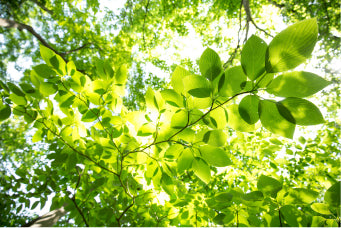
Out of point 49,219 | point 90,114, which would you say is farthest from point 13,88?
point 49,219

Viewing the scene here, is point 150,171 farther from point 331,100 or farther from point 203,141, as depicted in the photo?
point 331,100

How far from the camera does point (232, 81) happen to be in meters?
0.56

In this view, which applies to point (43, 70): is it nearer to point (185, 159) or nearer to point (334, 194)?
point (185, 159)

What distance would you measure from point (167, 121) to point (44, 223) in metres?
4.68

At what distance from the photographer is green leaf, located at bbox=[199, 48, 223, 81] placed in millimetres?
545

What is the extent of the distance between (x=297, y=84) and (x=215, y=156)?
400 millimetres

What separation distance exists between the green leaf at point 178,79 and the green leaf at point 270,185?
0.62m

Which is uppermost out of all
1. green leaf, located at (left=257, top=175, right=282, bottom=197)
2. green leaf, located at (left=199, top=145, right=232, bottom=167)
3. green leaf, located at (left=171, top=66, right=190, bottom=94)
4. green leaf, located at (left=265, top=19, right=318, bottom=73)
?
green leaf, located at (left=171, top=66, right=190, bottom=94)

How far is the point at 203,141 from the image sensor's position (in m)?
0.73

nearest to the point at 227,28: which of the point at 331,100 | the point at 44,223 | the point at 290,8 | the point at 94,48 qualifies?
the point at 290,8

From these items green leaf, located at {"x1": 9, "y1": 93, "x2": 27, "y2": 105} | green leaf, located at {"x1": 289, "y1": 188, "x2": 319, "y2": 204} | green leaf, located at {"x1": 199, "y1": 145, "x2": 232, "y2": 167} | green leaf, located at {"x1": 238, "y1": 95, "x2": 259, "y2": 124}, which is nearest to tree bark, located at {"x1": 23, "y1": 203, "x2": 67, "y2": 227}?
green leaf, located at {"x1": 9, "y1": 93, "x2": 27, "y2": 105}

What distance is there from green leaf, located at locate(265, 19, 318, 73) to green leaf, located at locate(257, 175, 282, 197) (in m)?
0.62

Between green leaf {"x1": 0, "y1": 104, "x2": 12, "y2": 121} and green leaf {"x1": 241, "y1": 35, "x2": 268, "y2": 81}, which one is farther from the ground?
green leaf {"x1": 0, "y1": 104, "x2": 12, "y2": 121}

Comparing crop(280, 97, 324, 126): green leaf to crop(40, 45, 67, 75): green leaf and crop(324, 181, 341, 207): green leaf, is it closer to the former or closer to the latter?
crop(324, 181, 341, 207): green leaf
